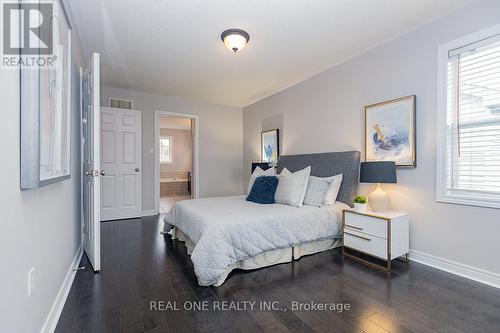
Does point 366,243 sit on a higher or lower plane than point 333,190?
lower

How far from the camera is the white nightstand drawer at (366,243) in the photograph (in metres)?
2.45

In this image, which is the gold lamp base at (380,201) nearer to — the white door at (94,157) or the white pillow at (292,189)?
the white pillow at (292,189)

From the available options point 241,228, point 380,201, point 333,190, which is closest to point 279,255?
point 241,228

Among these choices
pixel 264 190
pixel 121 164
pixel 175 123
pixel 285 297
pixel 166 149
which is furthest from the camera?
pixel 166 149

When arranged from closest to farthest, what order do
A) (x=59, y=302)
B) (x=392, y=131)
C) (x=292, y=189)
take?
(x=59, y=302)
(x=392, y=131)
(x=292, y=189)

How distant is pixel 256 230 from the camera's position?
240 cm

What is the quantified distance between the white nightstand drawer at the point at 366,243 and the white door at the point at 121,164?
3.88m

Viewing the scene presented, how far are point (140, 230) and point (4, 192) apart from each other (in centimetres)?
309

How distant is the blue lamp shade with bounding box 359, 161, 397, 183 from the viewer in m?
2.53

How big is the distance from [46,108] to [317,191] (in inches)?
109

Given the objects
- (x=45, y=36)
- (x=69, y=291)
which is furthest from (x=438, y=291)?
(x=45, y=36)

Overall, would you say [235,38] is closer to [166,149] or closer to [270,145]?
[270,145]

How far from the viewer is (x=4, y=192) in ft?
3.24

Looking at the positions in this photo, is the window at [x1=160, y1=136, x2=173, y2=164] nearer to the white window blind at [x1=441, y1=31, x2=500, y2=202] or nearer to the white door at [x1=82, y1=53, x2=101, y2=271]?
the white door at [x1=82, y1=53, x2=101, y2=271]
